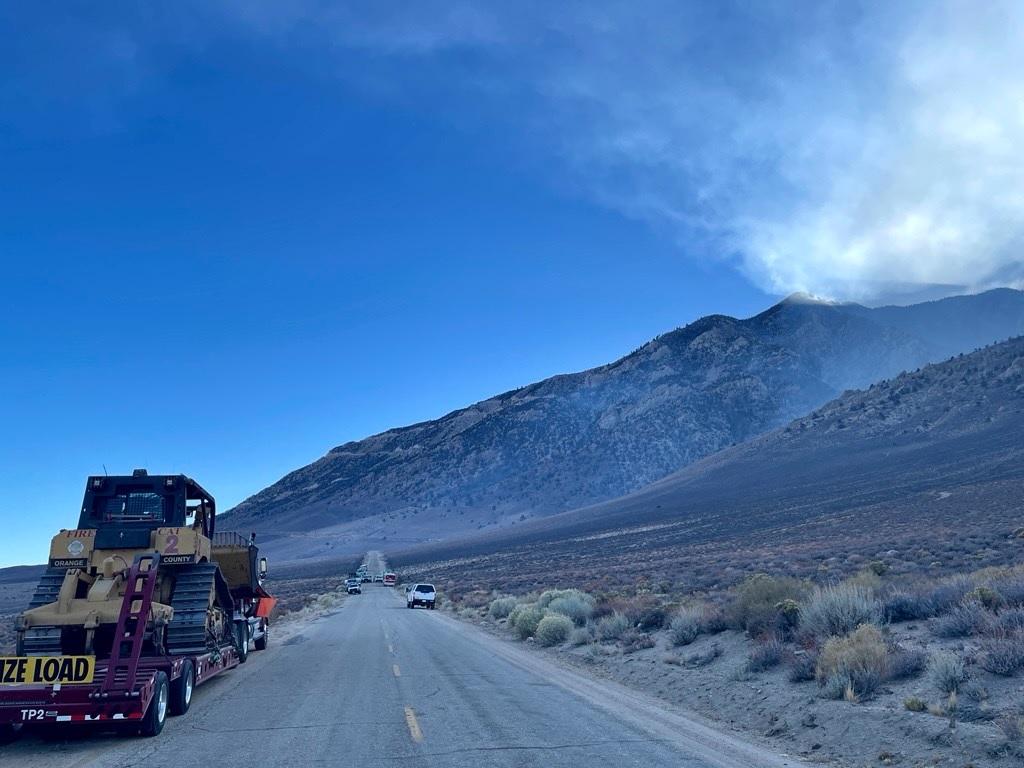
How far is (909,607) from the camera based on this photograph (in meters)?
14.8

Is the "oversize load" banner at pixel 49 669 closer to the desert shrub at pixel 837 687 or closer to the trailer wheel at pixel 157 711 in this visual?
the trailer wheel at pixel 157 711

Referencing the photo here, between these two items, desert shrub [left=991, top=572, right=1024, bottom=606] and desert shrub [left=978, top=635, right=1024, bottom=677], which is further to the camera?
desert shrub [left=991, top=572, right=1024, bottom=606]

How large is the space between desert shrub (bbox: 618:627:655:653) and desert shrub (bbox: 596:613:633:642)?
0.62m

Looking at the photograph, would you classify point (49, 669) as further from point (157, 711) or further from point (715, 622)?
point (715, 622)

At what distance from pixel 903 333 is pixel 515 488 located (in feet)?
322

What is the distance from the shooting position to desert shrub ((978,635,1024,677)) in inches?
409

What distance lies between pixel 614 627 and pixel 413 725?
39.5 feet

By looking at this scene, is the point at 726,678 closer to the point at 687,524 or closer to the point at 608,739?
the point at 608,739

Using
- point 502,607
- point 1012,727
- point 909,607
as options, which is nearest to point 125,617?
point 1012,727

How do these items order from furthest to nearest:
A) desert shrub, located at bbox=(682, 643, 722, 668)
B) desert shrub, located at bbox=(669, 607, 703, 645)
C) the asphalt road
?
desert shrub, located at bbox=(669, 607, 703, 645)
desert shrub, located at bbox=(682, 643, 722, 668)
the asphalt road

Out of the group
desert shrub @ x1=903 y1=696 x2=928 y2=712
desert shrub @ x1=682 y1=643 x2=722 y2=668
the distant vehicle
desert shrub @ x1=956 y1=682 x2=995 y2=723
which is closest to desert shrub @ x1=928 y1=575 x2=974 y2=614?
desert shrub @ x1=956 y1=682 x2=995 y2=723

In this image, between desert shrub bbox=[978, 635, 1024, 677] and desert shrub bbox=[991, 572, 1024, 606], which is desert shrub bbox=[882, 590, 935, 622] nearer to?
desert shrub bbox=[991, 572, 1024, 606]

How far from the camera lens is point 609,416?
16875 centimetres

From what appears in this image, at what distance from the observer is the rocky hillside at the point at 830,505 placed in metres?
38.7
